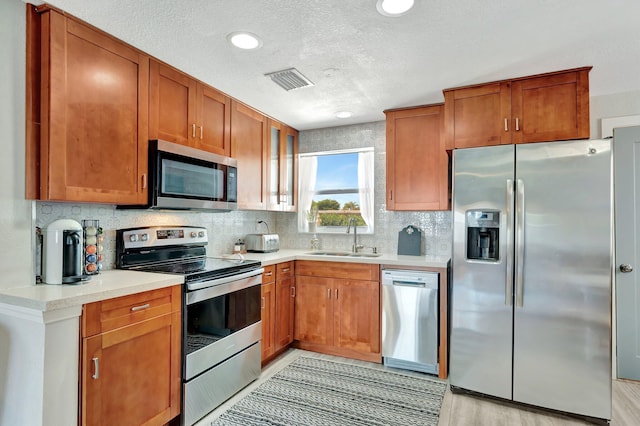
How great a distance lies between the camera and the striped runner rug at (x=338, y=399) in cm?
227

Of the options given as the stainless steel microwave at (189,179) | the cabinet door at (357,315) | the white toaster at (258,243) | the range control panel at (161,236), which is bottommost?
the cabinet door at (357,315)

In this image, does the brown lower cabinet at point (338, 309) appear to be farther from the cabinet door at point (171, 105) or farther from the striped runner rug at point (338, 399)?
the cabinet door at point (171, 105)

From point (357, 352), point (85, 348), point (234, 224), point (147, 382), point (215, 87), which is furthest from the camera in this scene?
point (234, 224)

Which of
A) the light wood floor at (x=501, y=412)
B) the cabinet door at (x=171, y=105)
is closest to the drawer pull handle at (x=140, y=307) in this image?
the light wood floor at (x=501, y=412)

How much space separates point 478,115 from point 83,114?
2.67m

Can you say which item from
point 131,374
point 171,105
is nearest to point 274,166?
point 171,105

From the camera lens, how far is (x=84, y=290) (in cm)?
170

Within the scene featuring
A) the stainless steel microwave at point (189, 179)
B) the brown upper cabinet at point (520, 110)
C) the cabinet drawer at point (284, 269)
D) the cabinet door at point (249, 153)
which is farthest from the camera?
the cabinet drawer at point (284, 269)

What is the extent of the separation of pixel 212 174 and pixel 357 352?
2060 mm

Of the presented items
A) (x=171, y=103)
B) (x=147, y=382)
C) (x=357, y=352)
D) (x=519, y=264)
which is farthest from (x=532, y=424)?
(x=171, y=103)

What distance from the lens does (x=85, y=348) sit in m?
1.64

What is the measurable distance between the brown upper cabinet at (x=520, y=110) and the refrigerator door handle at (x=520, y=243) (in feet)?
1.40

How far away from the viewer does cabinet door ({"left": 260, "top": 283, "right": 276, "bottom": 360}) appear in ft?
9.87

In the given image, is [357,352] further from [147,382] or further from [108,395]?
[108,395]
